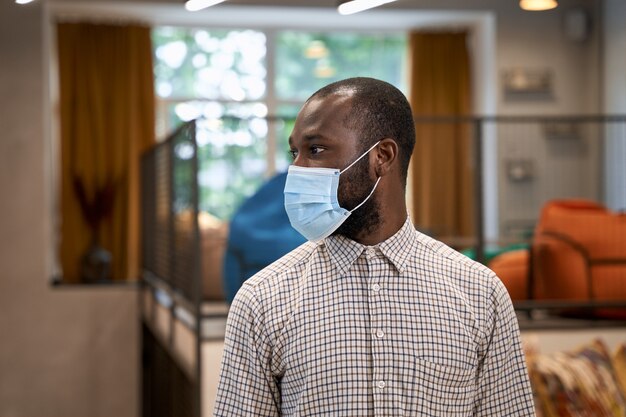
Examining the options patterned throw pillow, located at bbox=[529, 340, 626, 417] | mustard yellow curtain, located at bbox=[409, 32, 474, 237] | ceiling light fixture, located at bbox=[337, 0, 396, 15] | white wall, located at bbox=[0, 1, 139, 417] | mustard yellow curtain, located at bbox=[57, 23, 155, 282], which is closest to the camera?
ceiling light fixture, located at bbox=[337, 0, 396, 15]

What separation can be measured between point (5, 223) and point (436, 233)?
323 cm

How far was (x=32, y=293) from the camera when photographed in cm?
704

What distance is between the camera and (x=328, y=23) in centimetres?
793

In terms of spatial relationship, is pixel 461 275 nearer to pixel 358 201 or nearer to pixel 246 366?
pixel 358 201

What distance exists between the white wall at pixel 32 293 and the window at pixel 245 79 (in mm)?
1123

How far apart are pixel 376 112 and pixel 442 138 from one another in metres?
6.44

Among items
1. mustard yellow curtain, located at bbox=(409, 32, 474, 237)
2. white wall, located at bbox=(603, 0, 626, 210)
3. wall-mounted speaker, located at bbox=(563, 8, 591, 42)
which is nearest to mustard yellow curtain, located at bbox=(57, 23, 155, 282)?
mustard yellow curtain, located at bbox=(409, 32, 474, 237)

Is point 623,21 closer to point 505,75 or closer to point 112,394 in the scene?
point 505,75

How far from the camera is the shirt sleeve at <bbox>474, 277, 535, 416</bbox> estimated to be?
1.45m

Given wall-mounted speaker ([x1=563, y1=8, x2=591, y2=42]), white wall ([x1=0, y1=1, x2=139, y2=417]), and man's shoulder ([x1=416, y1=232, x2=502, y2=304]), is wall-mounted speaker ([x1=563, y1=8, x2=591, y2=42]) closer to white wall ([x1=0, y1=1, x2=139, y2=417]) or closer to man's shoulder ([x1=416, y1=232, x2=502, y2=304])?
white wall ([x1=0, y1=1, x2=139, y2=417])

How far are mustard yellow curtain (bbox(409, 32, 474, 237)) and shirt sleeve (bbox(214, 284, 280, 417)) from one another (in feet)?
20.3

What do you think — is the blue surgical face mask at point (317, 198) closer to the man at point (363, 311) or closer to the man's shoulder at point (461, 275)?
the man at point (363, 311)

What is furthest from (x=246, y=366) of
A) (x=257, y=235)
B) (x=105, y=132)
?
(x=105, y=132)

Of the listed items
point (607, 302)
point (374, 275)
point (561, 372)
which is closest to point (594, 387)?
point (561, 372)
